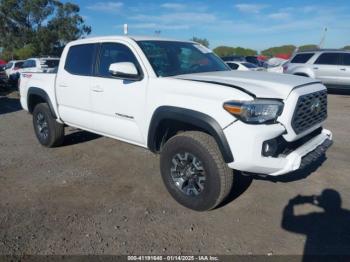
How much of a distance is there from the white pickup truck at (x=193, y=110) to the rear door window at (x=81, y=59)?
0.02 meters

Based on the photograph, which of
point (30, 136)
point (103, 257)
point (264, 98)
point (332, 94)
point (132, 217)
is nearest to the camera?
point (103, 257)

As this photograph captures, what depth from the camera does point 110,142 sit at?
634cm

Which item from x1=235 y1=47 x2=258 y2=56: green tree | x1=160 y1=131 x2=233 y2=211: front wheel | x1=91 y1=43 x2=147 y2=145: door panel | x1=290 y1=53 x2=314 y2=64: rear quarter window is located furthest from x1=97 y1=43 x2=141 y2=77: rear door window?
x1=235 y1=47 x2=258 y2=56: green tree

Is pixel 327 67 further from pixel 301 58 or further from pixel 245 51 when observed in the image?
pixel 245 51

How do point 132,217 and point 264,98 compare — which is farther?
point 132,217

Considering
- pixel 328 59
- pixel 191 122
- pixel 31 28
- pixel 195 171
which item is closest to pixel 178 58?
pixel 191 122

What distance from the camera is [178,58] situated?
435cm

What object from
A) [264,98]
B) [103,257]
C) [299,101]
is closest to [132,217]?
[103,257]

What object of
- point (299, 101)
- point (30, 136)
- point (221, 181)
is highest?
point (299, 101)

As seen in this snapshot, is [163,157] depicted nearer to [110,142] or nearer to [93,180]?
[93,180]

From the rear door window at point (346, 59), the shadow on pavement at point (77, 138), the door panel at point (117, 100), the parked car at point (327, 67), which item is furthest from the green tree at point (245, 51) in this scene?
the door panel at point (117, 100)

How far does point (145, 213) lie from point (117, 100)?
5.03 feet

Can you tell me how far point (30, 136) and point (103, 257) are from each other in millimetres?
4903

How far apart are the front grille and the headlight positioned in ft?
0.84
